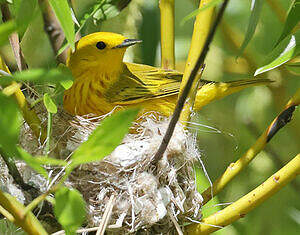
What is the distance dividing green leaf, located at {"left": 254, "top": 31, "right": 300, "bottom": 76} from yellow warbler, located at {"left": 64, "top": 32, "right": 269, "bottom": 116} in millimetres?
621

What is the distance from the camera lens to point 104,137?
0.59m

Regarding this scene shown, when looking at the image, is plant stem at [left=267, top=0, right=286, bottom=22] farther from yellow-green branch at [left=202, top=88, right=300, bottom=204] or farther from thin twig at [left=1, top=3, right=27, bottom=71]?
thin twig at [left=1, top=3, right=27, bottom=71]

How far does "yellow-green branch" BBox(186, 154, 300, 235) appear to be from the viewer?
102 cm

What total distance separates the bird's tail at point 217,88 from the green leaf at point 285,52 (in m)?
0.67

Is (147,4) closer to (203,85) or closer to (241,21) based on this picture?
(241,21)

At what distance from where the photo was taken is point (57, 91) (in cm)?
83

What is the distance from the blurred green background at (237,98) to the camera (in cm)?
166

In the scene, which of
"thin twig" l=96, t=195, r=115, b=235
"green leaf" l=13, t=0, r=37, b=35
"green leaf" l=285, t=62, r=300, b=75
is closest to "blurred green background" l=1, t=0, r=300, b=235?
"thin twig" l=96, t=195, r=115, b=235

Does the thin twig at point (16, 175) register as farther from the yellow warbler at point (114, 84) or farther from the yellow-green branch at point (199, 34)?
the yellow warbler at point (114, 84)

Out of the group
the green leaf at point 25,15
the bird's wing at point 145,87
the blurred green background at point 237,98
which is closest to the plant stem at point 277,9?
the blurred green background at point 237,98

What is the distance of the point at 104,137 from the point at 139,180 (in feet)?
1.80

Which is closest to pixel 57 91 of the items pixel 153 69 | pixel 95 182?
pixel 95 182

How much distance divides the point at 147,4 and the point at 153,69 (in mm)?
393

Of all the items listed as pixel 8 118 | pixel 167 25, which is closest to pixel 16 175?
pixel 8 118
